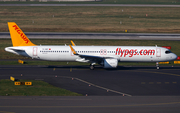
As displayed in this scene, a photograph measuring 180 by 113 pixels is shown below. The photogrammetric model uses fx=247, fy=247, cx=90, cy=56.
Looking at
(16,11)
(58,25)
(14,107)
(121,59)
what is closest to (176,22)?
(58,25)

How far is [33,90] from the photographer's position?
30.0 meters

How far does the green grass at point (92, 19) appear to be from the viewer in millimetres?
87812

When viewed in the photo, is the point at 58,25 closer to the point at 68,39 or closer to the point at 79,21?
the point at 79,21

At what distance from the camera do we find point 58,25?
9369 centimetres

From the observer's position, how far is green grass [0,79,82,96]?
2843 centimetres

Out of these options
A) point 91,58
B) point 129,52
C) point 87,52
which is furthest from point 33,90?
point 129,52

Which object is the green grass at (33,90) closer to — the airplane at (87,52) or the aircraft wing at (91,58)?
the aircraft wing at (91,58)

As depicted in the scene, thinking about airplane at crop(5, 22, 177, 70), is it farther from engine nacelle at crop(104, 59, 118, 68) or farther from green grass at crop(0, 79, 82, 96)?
green grass at crop(0, 79, 82, 96)

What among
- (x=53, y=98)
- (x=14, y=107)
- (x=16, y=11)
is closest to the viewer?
(x=14, y=107)

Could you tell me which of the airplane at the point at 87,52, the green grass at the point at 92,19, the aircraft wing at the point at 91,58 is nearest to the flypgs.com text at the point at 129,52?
the airplane at the point at 87,52

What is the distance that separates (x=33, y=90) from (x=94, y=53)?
17.6 m

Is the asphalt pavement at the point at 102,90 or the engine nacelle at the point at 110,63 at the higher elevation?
the engine nacelle at the point at 110,63

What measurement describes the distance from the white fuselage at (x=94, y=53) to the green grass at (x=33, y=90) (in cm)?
1208

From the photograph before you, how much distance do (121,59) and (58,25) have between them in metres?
53.1
